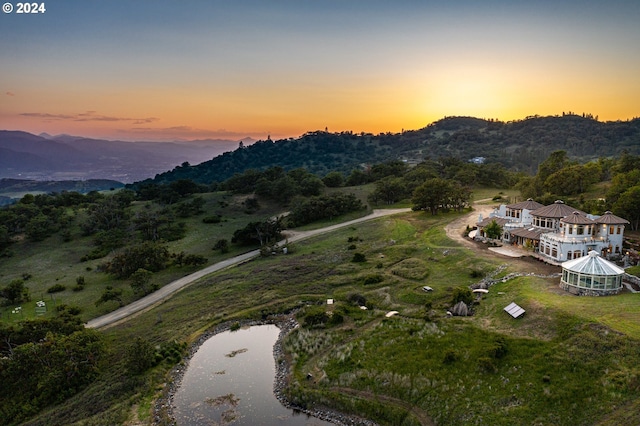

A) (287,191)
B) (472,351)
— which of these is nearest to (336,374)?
(472,351)

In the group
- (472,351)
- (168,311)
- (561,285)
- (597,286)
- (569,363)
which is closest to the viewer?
(569,363)

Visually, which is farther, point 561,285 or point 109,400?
point 561,285

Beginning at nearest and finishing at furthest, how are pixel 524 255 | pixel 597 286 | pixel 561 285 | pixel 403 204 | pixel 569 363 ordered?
pixel 569 363 → pixel 597 286 → pixel 561 285 → pixel 524 255 → pixel 403 204

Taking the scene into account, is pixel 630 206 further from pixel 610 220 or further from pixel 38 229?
pixel 38 229

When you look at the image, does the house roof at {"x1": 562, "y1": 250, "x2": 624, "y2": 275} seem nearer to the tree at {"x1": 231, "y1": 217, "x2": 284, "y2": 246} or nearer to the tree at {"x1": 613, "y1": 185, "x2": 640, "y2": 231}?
the tree at {"x1": 613, "y1": 185, "x2": 640, "y2": 231}

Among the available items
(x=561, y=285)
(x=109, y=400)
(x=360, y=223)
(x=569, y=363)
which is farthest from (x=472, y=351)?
(x=360, y=223)

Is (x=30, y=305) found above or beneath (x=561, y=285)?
beneath

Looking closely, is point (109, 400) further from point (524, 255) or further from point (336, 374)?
point (524, 255)
